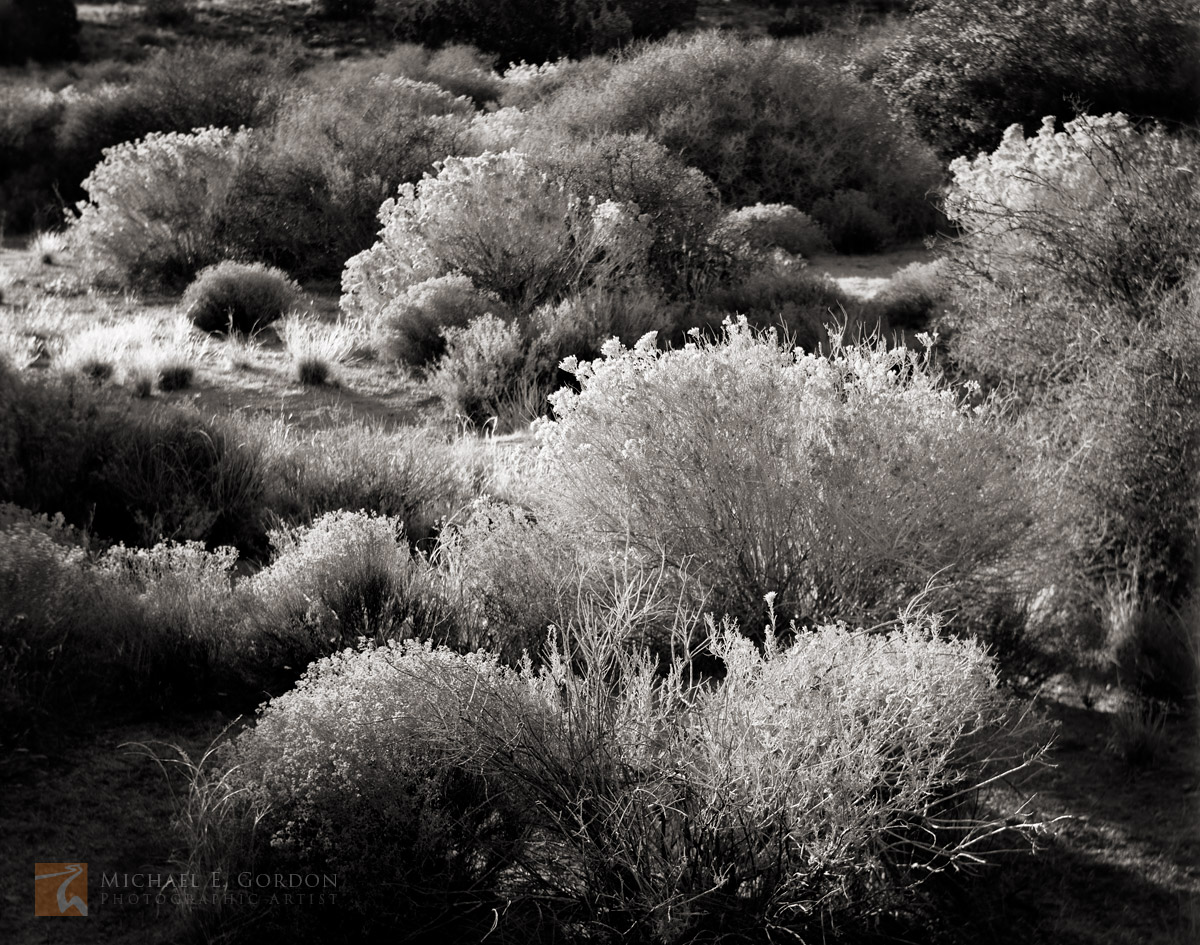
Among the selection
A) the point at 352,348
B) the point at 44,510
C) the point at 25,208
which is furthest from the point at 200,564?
the point at 25,208

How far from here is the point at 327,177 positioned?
46.3 feet

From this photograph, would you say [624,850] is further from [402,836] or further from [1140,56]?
[1140,56]

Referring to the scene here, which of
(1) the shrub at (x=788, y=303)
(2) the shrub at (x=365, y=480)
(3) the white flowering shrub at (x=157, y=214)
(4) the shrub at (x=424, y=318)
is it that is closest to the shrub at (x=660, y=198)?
(1) the shrub at (x=788, y=303)

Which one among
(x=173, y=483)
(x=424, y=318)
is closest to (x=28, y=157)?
(x=424, y=318)

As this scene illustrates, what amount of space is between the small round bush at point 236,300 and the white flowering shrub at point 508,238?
97 cm

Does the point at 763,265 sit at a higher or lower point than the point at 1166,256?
lower

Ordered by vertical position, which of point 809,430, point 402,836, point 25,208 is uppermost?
point 809,430

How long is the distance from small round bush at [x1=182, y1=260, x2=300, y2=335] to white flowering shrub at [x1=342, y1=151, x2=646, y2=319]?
97 centimetres

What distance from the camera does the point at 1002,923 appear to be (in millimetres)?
3838

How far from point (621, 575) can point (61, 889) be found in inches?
103

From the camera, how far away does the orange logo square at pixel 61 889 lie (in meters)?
3.66

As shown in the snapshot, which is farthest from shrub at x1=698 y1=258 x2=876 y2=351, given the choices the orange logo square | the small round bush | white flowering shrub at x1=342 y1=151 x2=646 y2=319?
the orange logo square

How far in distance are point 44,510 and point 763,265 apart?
7439mm

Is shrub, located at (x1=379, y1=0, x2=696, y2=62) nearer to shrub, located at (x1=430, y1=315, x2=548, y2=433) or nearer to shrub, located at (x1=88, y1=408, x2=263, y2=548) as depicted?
shrub, located at (x1=430, y1=315, x2=548, y2=433)
